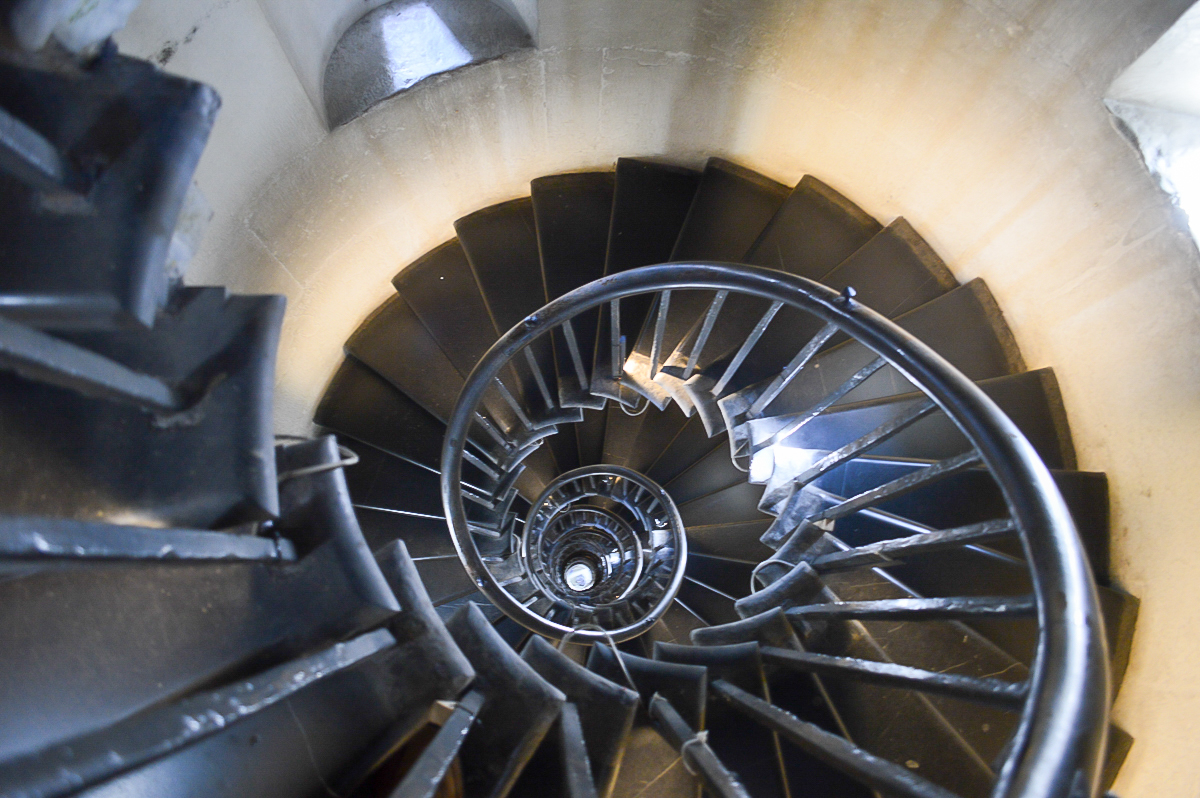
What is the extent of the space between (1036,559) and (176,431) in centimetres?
195

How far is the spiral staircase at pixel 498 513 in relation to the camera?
1104mm

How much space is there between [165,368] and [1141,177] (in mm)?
3168

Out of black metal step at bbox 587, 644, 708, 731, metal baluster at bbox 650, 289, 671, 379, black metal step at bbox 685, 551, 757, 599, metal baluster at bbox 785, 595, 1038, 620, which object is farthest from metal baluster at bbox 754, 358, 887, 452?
black metal step at bbox 685, 551, 757, 599

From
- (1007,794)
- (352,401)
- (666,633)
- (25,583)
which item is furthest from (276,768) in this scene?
(666,633)

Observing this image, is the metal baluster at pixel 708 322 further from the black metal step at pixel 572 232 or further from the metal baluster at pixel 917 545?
the metal baluster at pixel 917 545

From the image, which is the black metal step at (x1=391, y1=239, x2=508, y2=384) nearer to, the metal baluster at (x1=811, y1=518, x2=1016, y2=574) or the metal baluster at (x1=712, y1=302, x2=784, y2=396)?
the metal baluster at (x1=712, y1=302, x2=784, y2=396)

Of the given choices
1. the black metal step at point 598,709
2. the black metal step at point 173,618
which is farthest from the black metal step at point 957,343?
the black metal step at point 173,618

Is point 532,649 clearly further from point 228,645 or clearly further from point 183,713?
point 183,713

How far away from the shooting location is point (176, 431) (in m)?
1.36

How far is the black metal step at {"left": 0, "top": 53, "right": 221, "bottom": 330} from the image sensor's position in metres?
1.07

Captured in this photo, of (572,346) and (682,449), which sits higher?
(572,346)

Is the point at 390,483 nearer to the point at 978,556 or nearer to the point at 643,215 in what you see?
the point at 643,215

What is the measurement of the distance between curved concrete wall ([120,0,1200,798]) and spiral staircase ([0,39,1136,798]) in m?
0.17

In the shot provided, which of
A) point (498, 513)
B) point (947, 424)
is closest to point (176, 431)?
point (947, 424)
